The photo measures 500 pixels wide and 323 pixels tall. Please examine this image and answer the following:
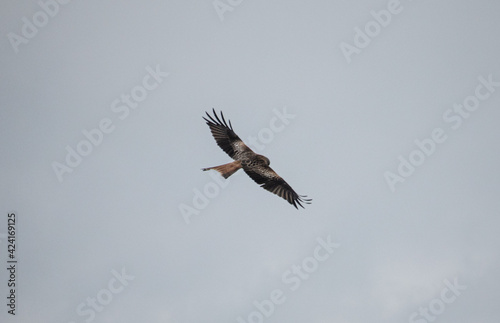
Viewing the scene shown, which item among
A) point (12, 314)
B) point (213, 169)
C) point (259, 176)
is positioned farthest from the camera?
point (12, 314)

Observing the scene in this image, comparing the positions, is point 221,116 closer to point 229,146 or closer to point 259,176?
point 229,146

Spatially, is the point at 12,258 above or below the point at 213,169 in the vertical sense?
above

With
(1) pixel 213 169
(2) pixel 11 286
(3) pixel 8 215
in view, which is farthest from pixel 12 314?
(1) pixel 213 169

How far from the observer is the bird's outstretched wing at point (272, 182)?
862 inches

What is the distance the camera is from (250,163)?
21734 millimetres

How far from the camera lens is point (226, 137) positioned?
2288cm

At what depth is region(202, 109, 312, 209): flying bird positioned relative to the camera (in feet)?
71.4

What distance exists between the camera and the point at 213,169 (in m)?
20.4

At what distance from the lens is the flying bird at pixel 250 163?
71.4 feet

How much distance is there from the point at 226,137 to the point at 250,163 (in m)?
1.68

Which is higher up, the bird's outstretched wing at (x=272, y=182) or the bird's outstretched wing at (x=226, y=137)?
the bird's outstretched wing at (x=226, y=137)

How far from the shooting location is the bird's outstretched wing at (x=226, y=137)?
73.7ft

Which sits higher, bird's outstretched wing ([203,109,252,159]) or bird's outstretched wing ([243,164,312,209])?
bird's outstretched wing ([203,109,252,159])

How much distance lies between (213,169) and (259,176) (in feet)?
7.10
